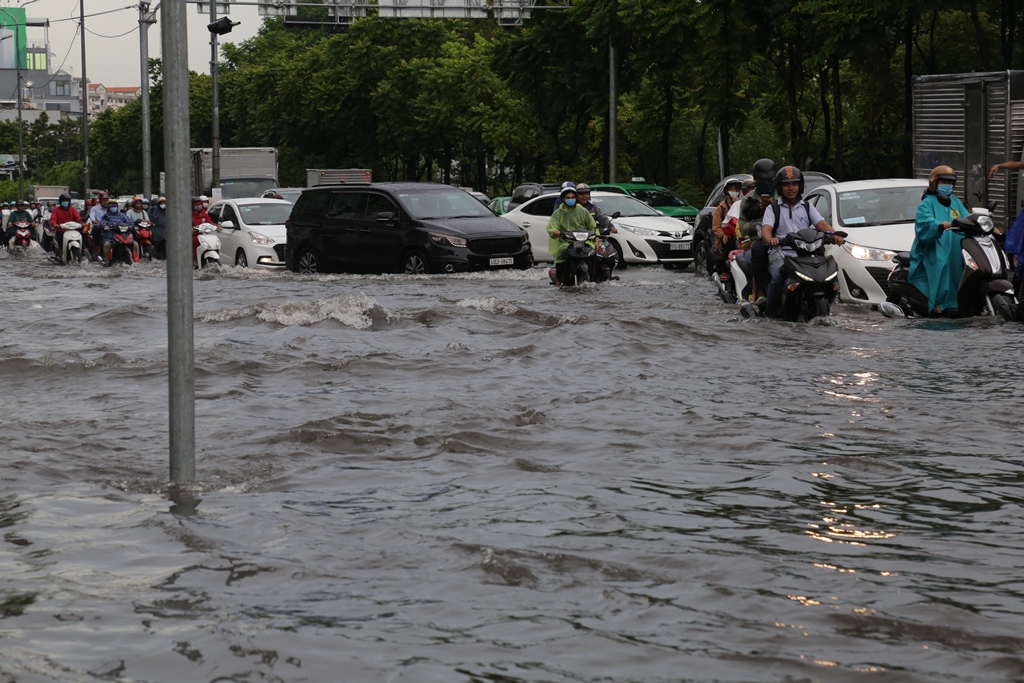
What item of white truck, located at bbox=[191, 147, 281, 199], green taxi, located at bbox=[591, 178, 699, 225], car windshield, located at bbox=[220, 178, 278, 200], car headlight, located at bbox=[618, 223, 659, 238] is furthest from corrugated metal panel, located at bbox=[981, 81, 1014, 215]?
white truck, located at bbox=[191, 147, 281, 199]

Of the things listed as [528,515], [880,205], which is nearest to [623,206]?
[880,205]

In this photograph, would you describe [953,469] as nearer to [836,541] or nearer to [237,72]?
[836,541]

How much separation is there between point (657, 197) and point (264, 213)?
26.4 feet

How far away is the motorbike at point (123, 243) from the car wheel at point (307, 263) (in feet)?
26.0

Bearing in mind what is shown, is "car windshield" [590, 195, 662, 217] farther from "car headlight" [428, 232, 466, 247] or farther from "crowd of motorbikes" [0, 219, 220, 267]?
"crowd of motorbikes" [0, 219, 220, 267]

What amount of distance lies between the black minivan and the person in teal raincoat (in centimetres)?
1014

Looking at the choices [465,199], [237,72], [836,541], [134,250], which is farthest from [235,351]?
[237,72]

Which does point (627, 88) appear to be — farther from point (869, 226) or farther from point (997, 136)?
point (869, 226)

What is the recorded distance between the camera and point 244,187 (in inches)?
1857

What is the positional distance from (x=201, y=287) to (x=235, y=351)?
10.2 metres

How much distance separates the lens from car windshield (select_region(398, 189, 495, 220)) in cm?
2542

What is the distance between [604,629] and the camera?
5.16 meters

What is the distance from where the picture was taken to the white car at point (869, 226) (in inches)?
667

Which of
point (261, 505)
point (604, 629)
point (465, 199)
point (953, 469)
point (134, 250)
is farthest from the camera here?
point (134, 250)
